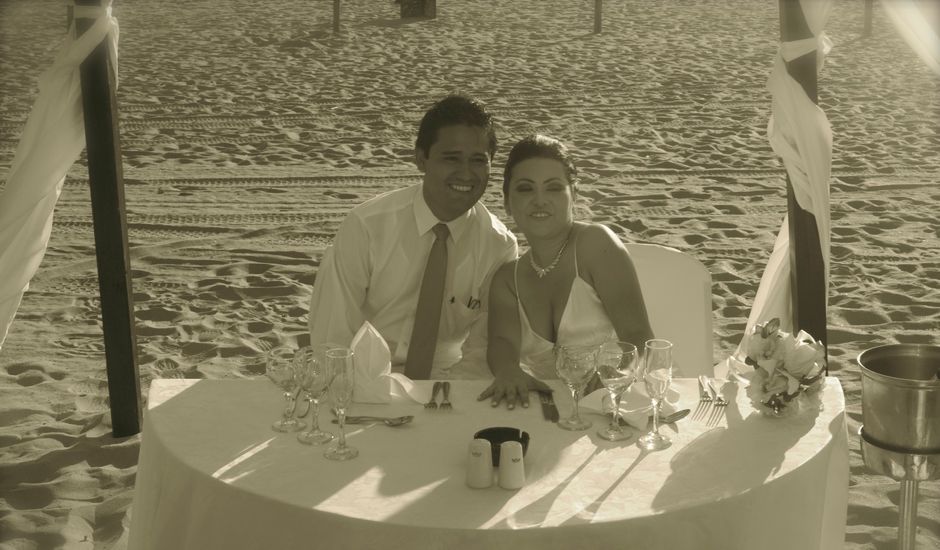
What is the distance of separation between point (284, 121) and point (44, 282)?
4420 mm

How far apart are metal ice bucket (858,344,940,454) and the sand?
115cm

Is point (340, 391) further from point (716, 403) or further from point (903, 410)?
point (903, 410)

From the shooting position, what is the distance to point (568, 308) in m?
4.04

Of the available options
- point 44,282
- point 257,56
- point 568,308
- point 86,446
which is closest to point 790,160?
point 568,308

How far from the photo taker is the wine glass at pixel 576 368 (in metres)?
3.03

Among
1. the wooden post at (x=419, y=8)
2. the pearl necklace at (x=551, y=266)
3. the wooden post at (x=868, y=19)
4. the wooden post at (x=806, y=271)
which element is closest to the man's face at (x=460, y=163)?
the pearl necklace at (x=551, y=266)

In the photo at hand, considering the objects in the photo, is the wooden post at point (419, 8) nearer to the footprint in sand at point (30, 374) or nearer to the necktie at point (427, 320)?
the footprint in sand at point (30, 374)

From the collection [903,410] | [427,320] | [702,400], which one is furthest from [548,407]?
[427,320]

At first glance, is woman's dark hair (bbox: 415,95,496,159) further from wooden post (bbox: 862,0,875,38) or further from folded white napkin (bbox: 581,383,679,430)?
wooden post (bbox: 862,0,875,38)

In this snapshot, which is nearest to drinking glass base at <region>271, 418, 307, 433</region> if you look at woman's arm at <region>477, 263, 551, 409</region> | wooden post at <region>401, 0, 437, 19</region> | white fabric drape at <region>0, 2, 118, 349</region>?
woman's arm at <region>477, 263, 551, 409</region>

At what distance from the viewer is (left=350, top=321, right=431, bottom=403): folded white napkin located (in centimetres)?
325

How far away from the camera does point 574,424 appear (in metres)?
3.08

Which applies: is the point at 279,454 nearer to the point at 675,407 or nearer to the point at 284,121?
the point at 675,407

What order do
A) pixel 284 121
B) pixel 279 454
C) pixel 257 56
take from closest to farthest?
pixel 279 454 < pixel 284 121 < pixel 257 56
